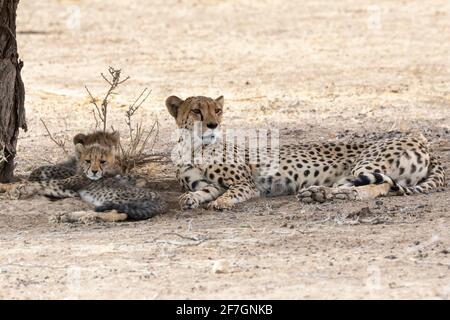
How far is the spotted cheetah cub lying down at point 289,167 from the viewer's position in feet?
25.1

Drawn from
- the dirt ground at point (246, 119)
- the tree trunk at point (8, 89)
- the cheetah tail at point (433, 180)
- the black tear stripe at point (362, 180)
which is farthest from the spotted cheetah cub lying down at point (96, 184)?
the cheetah tail at point (433, 180)

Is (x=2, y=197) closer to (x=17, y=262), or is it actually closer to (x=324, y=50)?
(x=17, y=262)

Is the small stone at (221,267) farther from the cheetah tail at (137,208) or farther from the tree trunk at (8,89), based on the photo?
the tree trunk at (8,89)

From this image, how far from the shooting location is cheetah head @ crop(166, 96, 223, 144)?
25.5 feet

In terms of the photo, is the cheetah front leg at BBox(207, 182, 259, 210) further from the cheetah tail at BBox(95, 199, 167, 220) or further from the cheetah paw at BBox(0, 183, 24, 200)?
the cheetah paw at BBox(0, 183, 24, 200)

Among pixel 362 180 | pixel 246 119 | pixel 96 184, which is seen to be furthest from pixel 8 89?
pixel 246 119

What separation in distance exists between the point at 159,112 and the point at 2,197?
11.2 feet

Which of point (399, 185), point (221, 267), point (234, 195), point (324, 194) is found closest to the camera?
point (221, 267)

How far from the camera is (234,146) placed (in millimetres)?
8086

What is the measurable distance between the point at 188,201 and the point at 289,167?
0.89 metres

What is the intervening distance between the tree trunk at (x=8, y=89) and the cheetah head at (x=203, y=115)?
1.02 meters

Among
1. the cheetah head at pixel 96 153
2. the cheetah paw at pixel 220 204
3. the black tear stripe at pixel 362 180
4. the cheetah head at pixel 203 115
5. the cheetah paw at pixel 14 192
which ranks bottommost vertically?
the cheetah paw at pixel 220 204

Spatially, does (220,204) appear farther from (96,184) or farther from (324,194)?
(96,184)

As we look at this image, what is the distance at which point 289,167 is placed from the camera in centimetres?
791
